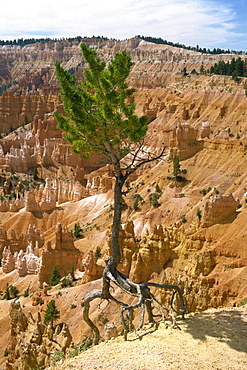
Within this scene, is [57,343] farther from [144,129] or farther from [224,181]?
[224,181]

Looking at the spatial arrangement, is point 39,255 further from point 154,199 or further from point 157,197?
point 157,197

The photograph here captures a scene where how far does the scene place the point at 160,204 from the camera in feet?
191

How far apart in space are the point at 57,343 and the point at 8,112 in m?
123

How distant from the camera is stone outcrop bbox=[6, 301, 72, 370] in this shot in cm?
2061

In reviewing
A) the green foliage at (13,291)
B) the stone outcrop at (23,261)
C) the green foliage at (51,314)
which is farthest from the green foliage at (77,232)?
the green foliage at (51,314)

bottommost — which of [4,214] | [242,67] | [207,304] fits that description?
[4,214]

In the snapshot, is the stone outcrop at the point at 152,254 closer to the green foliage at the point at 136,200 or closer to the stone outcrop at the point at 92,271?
the stone outcrop at the point at 92,271

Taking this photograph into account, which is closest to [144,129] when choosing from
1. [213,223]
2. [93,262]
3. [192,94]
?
[213,223]

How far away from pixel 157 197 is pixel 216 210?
26457mm

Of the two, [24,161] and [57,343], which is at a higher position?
[57,343]

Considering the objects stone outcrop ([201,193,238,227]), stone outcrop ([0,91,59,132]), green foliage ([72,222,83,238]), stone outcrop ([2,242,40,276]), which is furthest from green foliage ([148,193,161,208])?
stone outcrop ([0,91,59,132])

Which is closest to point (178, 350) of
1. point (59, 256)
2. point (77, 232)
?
point (59, 256)

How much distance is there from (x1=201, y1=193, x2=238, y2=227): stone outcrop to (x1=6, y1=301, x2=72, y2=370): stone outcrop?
1425 cm

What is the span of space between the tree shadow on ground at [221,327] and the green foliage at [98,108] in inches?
222
